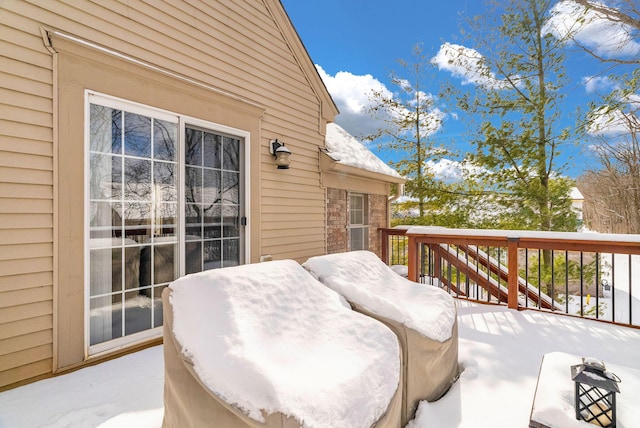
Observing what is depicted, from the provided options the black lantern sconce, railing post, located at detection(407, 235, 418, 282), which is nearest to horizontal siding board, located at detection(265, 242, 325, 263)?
the black lantern sconce

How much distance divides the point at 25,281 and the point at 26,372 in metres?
0.64

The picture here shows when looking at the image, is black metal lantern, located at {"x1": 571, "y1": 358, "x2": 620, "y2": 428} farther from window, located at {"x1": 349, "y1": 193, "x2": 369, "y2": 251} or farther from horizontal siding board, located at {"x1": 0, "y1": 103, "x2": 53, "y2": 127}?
window, located at {"x1": 349, "y1": 193, "x2": 369, "y2": 251}

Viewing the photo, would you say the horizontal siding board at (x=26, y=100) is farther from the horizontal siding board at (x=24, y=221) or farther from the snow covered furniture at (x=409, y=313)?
the snow covered furniture at (x=409, y=313)

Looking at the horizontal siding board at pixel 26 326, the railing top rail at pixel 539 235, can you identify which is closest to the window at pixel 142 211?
the horizontal siding board at pixel 26 326

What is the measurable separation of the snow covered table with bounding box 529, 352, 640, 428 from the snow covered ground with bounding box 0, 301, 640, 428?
17 millimetres

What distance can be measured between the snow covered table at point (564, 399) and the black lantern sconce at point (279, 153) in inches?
Answer: 136

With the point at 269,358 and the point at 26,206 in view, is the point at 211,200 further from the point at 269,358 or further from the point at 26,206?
the point at 269,358

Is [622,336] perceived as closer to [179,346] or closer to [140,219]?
[179,346]

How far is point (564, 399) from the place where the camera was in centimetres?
142

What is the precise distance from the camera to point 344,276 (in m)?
2.09

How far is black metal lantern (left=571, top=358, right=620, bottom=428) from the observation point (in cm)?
129

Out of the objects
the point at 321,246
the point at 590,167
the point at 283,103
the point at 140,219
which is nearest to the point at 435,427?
the point at 140,219

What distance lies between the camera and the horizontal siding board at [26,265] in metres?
2.09

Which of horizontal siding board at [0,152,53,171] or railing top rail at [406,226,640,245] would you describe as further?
railing top rail at [406,226,640,245]
